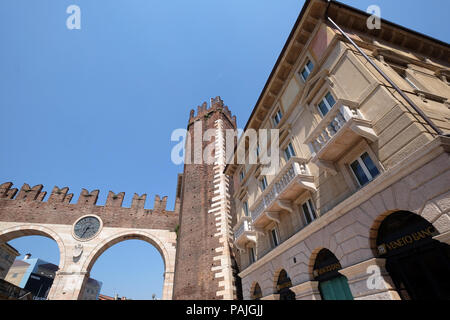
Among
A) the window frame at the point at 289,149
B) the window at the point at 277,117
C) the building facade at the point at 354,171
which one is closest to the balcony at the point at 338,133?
the building facade at the point at 354,171

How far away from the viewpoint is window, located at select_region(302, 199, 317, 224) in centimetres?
898

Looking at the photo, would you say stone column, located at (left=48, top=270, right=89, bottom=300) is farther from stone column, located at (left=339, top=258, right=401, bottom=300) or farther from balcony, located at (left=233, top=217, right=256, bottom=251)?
stone column, located at (left=339, top=258, right=401, bottom=300)

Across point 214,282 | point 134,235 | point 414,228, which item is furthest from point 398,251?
point 134,235

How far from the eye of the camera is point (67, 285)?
2100cm

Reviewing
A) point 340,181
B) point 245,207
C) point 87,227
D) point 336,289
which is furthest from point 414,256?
point 87,227

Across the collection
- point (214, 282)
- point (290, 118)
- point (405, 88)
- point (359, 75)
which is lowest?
point (214, 282)

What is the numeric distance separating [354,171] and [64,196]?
32078mm

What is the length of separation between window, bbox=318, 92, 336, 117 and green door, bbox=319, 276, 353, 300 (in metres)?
6.23

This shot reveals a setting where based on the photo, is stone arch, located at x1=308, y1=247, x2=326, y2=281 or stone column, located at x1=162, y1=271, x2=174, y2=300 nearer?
stone arch, located at x1=308, y1=247, x2=326, y2=281

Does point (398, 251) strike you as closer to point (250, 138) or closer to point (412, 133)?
point (412, 133)

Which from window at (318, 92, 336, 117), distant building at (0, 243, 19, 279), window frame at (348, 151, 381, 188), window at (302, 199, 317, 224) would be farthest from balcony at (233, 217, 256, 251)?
distant building at (0, 243, 19, 279)
